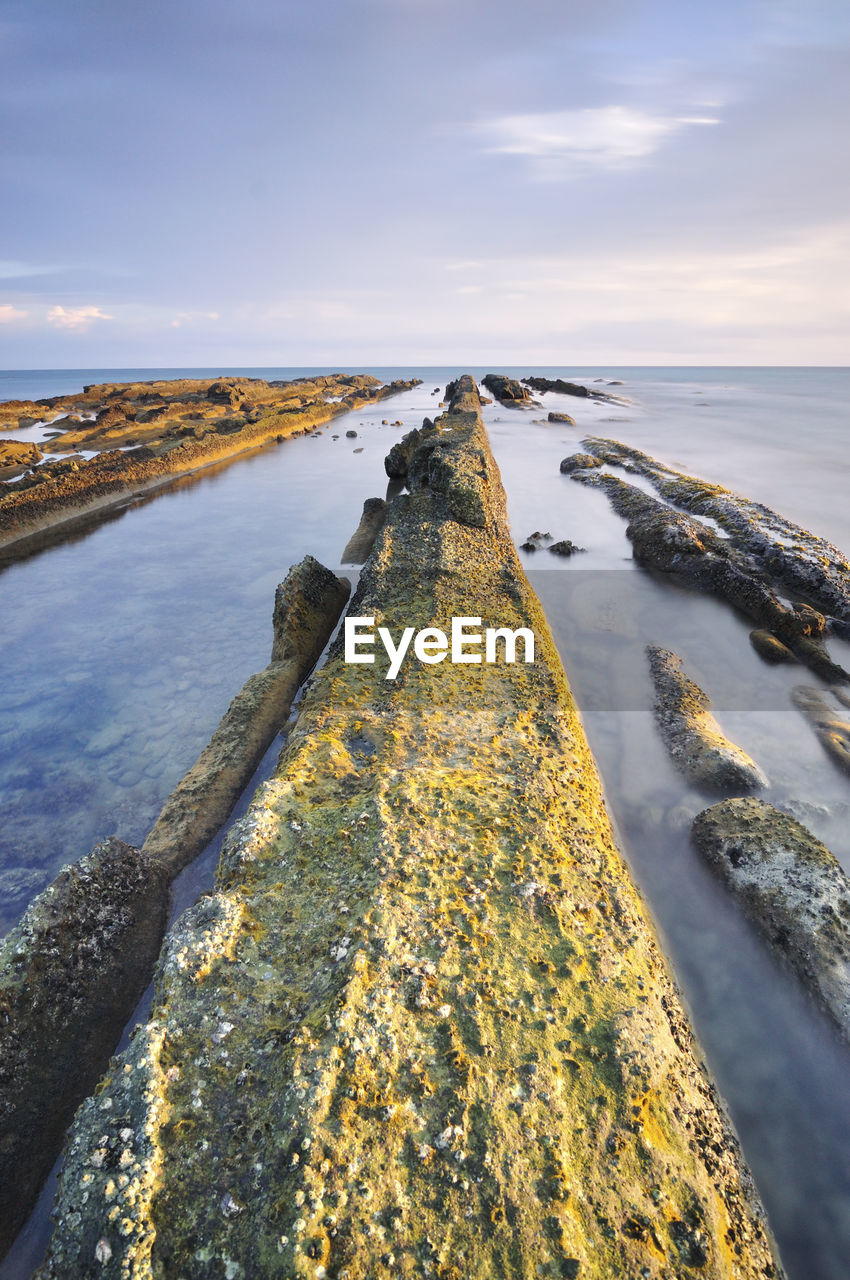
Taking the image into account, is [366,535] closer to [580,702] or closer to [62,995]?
[580,702]

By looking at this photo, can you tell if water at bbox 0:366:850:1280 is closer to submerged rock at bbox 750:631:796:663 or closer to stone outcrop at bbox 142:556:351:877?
submerged rock at bbox 750:631:796:663

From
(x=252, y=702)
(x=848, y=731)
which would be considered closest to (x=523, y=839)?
(x=252, y=702)

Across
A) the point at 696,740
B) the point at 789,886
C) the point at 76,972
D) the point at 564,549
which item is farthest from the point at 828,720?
the point at 76,972

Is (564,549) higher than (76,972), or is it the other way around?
(564,549)

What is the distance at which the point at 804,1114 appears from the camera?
3.73m

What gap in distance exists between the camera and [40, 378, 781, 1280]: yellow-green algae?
227 centimetres

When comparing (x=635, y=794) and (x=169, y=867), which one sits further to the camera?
(x=635, y=794)

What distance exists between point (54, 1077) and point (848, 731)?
28.7 feet

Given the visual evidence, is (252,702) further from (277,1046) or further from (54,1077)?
(277,1046)

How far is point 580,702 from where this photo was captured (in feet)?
27.0

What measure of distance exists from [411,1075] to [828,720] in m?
7.43

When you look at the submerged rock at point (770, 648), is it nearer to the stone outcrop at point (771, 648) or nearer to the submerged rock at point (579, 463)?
the stone outcrop at point (771, 648)

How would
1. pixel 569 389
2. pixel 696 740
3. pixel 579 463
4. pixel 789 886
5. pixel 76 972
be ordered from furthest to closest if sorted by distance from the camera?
pixel 569 389, pixel 579 463, pixel 696 740, pixel 789 886, pixel 76 972

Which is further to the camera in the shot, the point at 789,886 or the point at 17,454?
the point at 17,454
